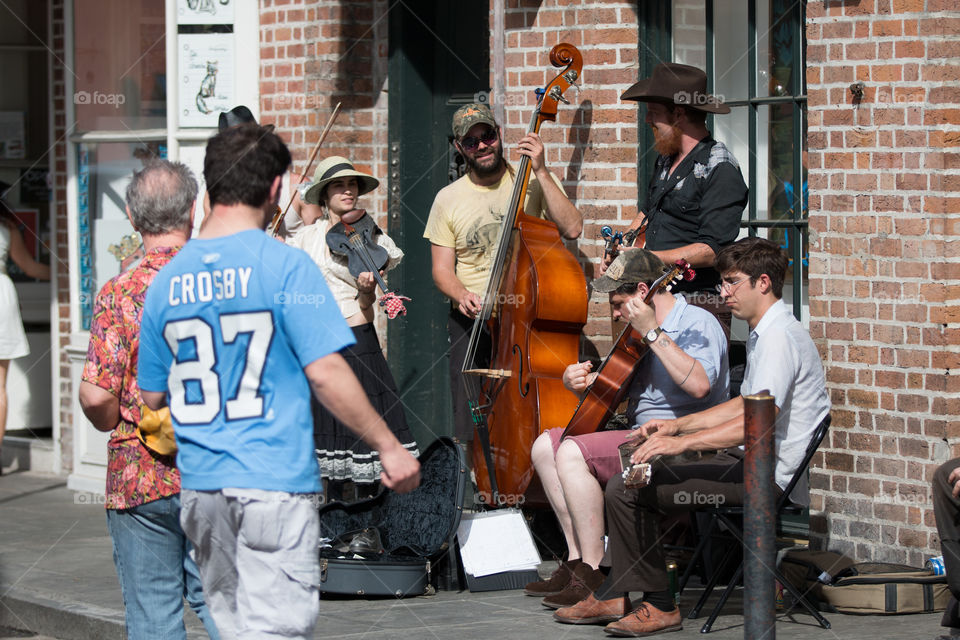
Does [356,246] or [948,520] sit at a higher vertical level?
[356,246]

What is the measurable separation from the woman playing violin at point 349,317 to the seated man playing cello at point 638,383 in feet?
4.79

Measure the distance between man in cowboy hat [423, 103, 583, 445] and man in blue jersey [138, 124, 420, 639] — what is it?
3.00 m

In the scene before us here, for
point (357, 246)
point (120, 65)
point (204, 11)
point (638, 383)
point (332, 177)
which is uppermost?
point (204, 11)

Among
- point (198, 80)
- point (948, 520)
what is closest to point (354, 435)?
point (198, 80)

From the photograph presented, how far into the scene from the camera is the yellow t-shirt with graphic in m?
6.61

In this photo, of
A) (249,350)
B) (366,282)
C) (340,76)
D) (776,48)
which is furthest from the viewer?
(340,76)

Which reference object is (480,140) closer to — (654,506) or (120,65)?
(654,506)

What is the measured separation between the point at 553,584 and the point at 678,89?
7.03 feet

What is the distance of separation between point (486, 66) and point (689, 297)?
2.57m

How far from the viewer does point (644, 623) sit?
5.05 meters

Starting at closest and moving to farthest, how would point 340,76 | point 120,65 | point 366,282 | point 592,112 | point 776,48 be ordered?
point 776,48 < point 366,282 < point 592,112 < point 340,76 < point 120,65

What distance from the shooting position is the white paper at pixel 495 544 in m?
6.00

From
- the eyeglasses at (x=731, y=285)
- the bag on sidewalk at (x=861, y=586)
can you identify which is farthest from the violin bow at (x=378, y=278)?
the bag on sidewalk at (x=861, y=586)

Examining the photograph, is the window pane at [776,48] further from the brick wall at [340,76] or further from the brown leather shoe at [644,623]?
the brown leather shoe at [644,623]
